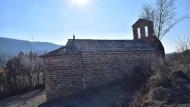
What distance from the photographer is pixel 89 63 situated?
65.6 feet

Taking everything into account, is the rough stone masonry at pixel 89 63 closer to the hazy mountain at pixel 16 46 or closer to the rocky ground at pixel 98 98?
the rocky ground at pixel 98 98

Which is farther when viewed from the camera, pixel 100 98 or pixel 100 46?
→ pixel 100 46

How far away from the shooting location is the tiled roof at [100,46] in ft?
65.6

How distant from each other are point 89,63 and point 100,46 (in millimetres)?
2072

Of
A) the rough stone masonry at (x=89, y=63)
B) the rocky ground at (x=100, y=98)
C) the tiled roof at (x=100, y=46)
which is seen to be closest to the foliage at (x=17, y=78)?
the tiled roof at (x=100, y=46)

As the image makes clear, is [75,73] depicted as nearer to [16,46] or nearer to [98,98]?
[98,98]

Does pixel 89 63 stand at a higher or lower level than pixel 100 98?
higher

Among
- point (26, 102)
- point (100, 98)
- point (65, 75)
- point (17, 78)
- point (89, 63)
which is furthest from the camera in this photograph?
point (17, 78)

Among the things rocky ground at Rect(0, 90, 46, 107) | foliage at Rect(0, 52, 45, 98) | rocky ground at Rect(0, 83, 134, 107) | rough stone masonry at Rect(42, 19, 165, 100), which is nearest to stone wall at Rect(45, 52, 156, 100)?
rough stone masonry at Rect(42, 19, 165, 100)

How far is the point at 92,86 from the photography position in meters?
19.9

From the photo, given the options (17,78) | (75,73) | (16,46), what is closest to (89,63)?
(75,73)

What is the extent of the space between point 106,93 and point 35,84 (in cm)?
1183

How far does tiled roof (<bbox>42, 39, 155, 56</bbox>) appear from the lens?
20.0 meters

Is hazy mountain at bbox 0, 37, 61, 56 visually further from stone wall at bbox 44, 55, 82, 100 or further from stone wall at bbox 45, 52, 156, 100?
stone wall at bbox 44, 55, 82, 100
